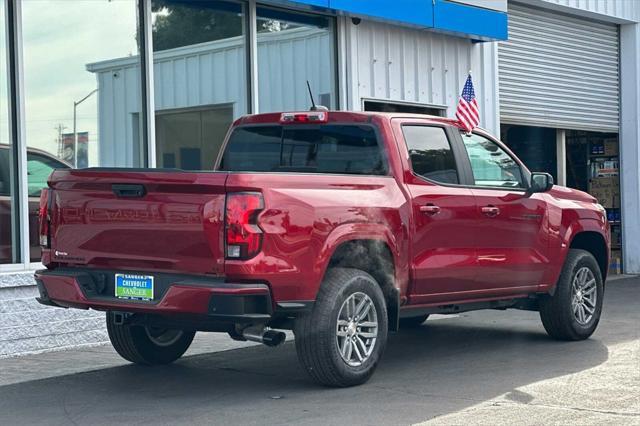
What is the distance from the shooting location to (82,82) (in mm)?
10844

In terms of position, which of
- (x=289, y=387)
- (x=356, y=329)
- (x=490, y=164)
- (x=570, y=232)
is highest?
(x=490, y=164)

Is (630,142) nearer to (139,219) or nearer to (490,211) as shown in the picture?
(490,211)

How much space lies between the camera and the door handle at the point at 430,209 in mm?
8164

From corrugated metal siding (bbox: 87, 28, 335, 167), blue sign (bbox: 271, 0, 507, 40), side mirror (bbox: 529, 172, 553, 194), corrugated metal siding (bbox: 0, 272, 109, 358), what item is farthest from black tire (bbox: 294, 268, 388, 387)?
blue sign (bbox: 271, 0, 507, 40)

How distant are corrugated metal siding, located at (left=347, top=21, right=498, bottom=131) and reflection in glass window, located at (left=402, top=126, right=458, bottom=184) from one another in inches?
185

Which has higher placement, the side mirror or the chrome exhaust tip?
the side mirror

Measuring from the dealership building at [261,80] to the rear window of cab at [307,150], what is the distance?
238cm

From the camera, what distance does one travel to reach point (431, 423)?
6.33 m

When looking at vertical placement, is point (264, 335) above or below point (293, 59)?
below

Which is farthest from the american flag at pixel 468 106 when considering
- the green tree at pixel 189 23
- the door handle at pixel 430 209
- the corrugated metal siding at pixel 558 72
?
the door handle at pixel 430 209

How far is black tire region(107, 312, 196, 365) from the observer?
334 inches

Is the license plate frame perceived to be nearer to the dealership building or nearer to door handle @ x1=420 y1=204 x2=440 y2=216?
door handle @ x1=420 y1=204 x2=440 y2=216

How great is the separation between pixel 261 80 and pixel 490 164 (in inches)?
161

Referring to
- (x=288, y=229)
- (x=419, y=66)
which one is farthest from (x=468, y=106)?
(x=288, y=229)
